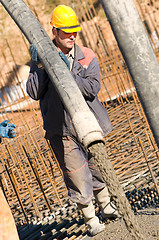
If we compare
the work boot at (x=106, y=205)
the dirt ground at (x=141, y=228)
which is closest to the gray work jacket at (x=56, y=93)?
the work boot at (x=106, y=205)

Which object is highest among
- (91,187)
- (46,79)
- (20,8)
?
(20,8)

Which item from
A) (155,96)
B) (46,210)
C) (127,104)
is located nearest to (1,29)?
(127,104)

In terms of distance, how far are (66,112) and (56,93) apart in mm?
186

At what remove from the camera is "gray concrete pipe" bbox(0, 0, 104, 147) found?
5.08 feet

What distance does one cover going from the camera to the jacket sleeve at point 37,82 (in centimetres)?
272

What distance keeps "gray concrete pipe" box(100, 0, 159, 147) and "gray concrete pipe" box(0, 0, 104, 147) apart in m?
0.26

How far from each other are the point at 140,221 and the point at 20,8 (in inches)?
79.6

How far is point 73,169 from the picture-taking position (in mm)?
2986

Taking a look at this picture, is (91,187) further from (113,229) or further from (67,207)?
(67,207)

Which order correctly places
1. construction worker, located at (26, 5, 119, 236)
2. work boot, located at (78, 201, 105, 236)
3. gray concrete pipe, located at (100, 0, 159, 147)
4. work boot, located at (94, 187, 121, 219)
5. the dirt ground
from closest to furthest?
gray concrete pipe, located at (100, 0, 159, 147) → the dirt ground → construction worker, located at (26, 5, 119, 236) → work boot, located at (78, 201, 105, 236) → work boot, located at (94, 187, 121, 219)

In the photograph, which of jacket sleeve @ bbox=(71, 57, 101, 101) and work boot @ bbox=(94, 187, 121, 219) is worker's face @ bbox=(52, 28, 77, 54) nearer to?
jacket sleeve @ bbox=(71, 57, 101, 101)

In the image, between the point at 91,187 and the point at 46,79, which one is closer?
the point at 46,79

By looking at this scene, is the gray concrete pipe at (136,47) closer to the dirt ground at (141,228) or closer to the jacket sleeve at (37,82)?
the jacket sleeve at (37,82)

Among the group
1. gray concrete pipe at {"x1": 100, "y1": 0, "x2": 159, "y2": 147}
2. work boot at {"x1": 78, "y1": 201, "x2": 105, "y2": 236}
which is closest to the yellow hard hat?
gray concrete pipe at {"x1": 100, "y1": 0, "x2": 159, "y2": 147}
